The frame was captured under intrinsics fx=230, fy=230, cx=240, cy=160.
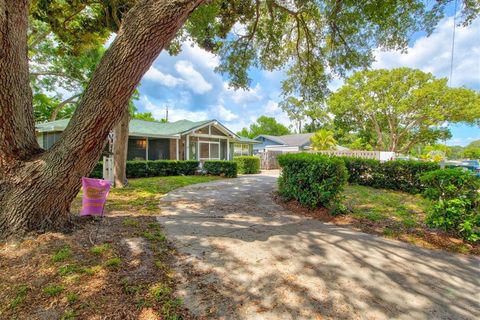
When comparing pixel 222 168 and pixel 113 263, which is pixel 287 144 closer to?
pixel 222 168

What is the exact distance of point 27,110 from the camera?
10.6ft

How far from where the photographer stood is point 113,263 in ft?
8.90

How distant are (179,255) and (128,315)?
1244 millimetres

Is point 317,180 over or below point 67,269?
over

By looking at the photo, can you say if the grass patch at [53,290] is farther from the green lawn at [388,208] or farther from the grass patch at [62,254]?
the green lawn at [388,208]

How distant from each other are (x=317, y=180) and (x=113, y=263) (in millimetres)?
4433

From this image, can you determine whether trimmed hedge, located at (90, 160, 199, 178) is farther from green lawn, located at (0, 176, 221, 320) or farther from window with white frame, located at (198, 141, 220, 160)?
green lawn, located at (0, 176, 221, 320)

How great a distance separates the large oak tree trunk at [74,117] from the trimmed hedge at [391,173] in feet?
29.4

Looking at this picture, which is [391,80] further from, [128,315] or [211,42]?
[128,315]

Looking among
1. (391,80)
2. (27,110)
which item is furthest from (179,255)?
(391,80)

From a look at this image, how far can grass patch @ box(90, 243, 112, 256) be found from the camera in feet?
9.59

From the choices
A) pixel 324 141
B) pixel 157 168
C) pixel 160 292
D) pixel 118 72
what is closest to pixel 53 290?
pixel 160 292

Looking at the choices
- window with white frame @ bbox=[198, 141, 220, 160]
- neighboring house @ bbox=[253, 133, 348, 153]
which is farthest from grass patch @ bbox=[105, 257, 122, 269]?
neighboring house @ bbox=[253, 133, 348, 153]

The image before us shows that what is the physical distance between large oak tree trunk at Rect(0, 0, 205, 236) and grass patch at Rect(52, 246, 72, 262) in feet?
1.97
